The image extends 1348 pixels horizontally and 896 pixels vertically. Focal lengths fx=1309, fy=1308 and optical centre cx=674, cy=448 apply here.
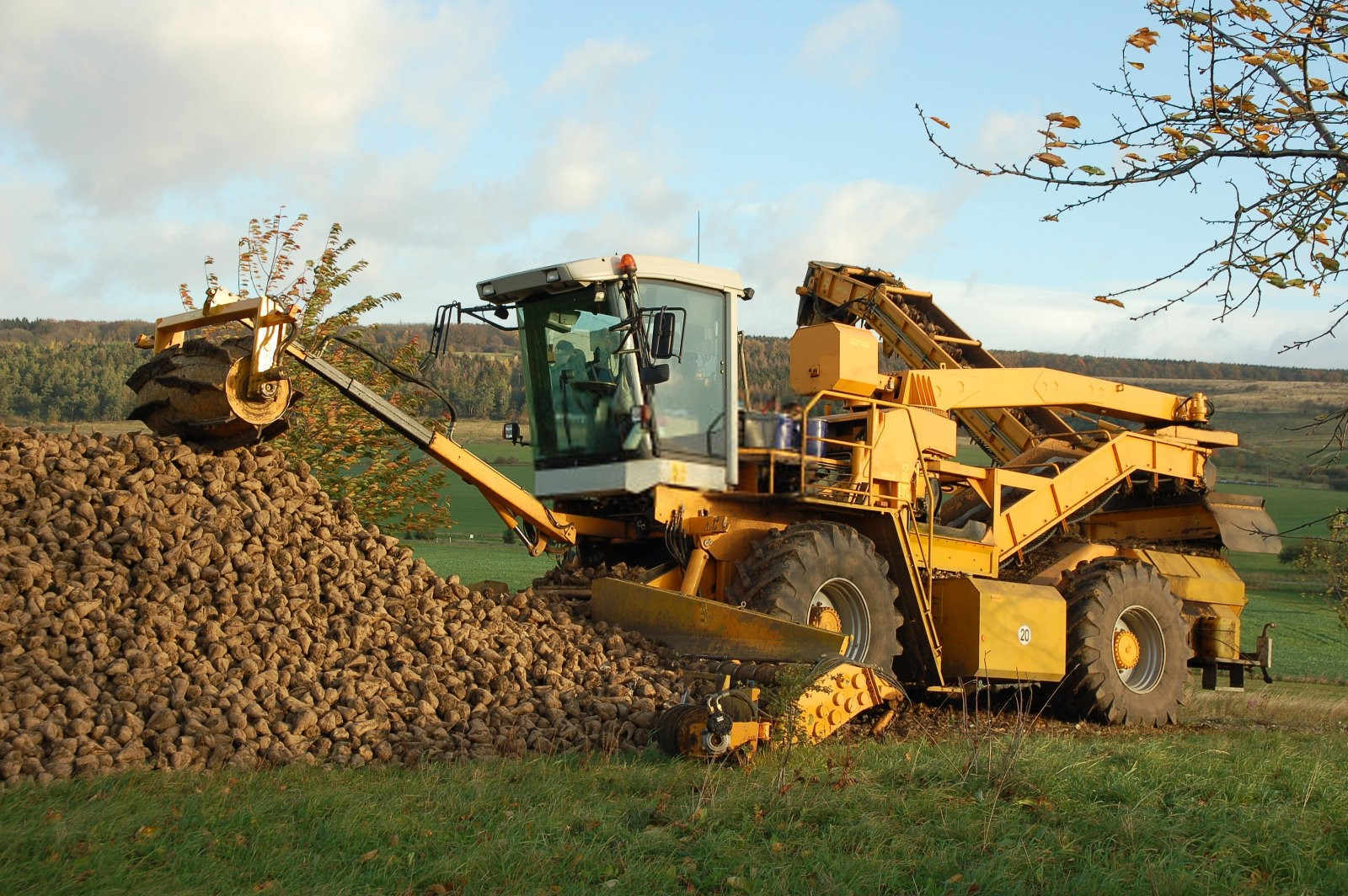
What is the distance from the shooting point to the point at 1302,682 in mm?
24469

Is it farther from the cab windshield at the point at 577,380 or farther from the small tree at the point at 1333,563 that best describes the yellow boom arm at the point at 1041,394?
the small tree at the point at 1333,563

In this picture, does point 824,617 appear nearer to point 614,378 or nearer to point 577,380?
point 614,378

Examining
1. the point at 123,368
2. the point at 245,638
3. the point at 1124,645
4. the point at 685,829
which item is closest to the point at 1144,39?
the point at 685,829

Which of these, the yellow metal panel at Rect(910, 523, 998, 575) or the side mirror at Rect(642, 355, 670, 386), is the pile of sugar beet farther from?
the yellow metal panel at Rect(910, 523, 998, 575)

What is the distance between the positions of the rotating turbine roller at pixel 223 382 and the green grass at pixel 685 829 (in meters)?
3.01

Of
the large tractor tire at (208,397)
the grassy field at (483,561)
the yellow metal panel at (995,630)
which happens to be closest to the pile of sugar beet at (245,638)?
the large tractor tire at (208,397)

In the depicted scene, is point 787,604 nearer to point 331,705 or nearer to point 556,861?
point 331,705

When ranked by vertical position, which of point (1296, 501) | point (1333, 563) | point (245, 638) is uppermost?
point (1296, 501)

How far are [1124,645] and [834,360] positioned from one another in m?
4.20

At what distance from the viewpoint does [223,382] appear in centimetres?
888

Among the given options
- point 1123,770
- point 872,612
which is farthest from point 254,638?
point 1123,770

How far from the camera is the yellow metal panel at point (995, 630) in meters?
10.7

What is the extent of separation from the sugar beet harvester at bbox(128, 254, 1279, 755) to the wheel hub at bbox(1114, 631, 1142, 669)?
0.03 meters

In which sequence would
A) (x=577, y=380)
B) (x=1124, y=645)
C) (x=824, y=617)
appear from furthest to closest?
(x=1124, y=645) → (x=577, y=380) → (x=824, y=617)
